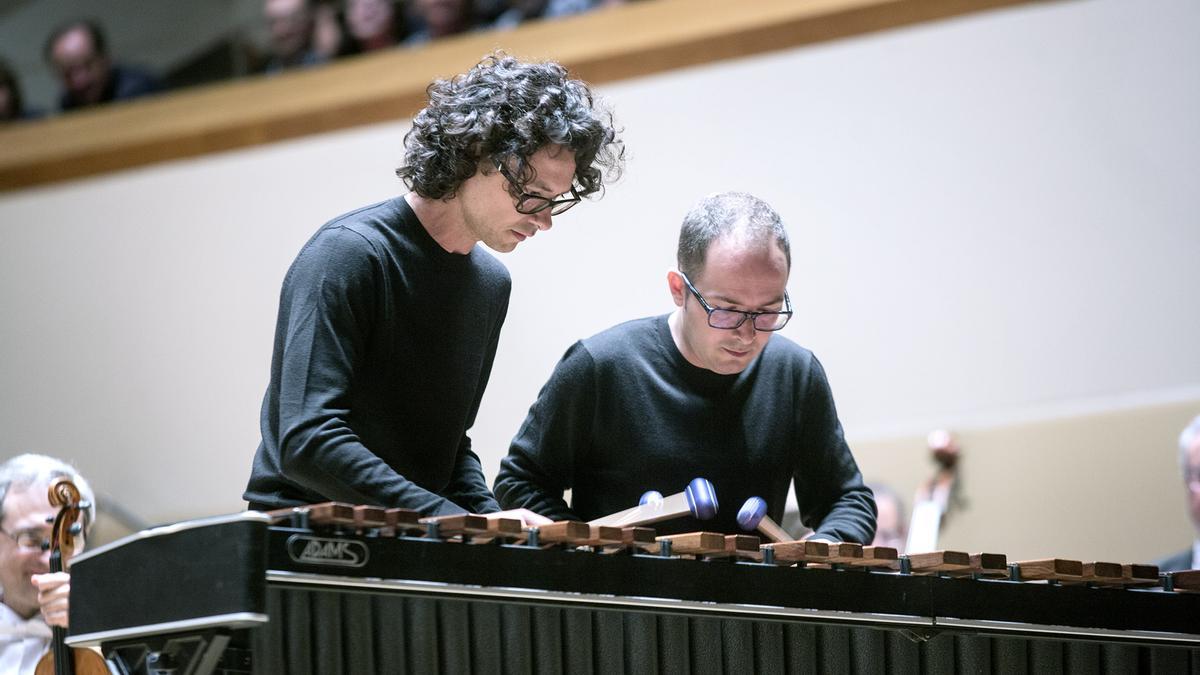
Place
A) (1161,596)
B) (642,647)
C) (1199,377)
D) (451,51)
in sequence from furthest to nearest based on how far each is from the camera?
1. (451,51)
2. (1199,377)
3. (1161,596)
4. (642,647)

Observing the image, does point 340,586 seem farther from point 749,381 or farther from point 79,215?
point 79,215

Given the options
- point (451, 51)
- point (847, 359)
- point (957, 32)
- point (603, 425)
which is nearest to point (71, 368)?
point (451, 51)

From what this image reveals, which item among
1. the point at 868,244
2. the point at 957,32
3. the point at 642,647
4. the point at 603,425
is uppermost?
the point at 957,32

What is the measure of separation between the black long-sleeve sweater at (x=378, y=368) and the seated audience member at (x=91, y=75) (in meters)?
4.68

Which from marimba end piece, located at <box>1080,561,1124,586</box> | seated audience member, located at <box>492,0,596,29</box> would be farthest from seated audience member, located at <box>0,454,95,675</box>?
seated audience member, located at <box>492,0,596,29</box>

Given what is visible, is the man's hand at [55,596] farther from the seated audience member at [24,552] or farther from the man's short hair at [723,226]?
the man's short hair at [723,226]

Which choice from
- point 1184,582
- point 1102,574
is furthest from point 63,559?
point 1184,582

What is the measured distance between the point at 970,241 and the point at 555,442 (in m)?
2.84

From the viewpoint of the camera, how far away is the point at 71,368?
6809mm

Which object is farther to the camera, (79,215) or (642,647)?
(79,215)

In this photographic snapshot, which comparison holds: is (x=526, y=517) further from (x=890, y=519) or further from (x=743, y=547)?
(x=890, y=519)

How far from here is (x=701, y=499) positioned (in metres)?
2.55

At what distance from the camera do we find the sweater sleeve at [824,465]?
2986 millimetres

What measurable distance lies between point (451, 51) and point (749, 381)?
11.7 feet
